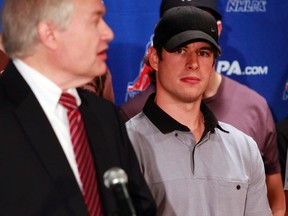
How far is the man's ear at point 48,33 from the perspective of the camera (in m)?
1.60

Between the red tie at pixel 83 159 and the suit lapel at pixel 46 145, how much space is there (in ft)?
0.12

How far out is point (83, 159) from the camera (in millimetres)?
1601

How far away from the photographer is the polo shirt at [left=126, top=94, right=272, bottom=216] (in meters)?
2.09

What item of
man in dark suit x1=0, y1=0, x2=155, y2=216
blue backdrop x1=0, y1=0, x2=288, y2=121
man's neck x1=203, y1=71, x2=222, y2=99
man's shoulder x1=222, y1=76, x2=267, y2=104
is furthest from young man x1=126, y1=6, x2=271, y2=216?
blue backdrop x1=0, y1=0, x2=288, y2=121

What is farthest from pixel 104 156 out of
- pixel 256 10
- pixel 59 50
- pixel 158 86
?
pixel 256 10

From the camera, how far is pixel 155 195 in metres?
2.09

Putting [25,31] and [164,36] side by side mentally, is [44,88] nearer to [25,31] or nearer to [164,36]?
[25,31]

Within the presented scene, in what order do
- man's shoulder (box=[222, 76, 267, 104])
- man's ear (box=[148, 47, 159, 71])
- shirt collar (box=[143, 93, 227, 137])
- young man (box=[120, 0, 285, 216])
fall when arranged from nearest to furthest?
shirt collar (box=[143, 93, 227, 137]) < man's ear (box=[148, 47, 159, 71]) < young man (box=[120, 0, 285, 216]) < man's shoulder (box=[222, 76, 267, 104])

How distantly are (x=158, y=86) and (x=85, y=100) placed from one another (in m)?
0.62

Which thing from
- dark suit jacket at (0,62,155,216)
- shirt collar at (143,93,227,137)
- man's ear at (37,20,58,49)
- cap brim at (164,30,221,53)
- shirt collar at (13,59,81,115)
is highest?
man's ear at (37,20,58,49)

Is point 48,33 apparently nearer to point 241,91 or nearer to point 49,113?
point 49,113

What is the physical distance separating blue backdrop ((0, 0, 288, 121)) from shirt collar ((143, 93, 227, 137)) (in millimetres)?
1156

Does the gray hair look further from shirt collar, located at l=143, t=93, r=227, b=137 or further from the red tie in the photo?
shirt collar, located at l=143, t=93, r=227, b=137

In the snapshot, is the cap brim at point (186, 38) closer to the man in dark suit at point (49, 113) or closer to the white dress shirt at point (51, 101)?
the man in dark suit at point (49, 113)
